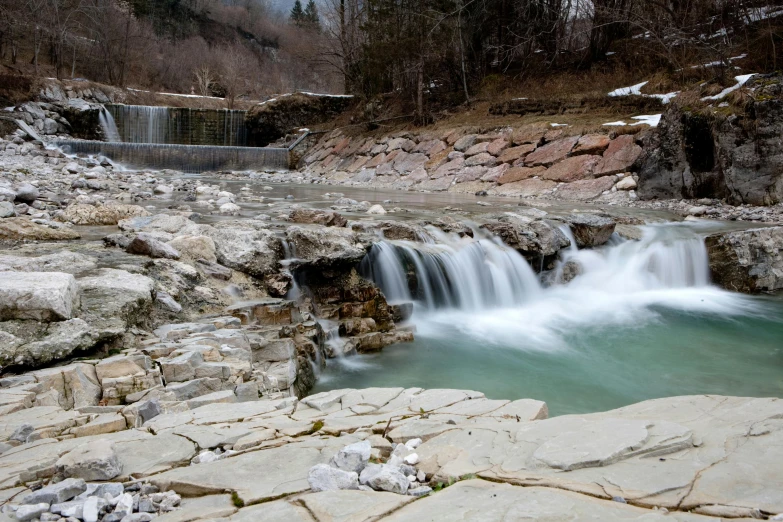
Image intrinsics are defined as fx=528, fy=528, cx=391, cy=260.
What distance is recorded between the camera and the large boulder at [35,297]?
3.29m

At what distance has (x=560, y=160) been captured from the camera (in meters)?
14.9

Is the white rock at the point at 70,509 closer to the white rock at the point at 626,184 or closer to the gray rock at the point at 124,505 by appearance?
the gray rock at the point at 124,505

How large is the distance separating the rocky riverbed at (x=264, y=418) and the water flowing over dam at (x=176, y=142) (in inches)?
546

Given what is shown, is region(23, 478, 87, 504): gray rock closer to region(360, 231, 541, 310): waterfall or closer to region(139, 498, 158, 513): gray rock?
region(139, 498, 158, 513): gray rock

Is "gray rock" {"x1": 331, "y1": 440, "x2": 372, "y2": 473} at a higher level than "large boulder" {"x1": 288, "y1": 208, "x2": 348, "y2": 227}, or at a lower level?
lower

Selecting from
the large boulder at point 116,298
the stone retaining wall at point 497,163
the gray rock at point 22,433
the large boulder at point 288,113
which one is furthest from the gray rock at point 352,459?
the large boulder at point 288,113

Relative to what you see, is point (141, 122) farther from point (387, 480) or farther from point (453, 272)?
point (387, 480)

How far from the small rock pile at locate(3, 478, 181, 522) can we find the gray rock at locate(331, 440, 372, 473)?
54 centimetres

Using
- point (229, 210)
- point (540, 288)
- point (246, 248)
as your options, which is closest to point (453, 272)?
point (540, 288)

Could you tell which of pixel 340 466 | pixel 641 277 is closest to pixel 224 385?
pixel 340 466

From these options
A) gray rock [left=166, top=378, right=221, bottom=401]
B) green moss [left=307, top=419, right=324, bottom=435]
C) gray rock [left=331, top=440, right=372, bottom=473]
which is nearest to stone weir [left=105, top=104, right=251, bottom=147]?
gray rock [left=166, top=378, right=221, bottom=401]

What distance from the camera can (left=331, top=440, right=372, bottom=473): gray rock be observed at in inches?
74.3

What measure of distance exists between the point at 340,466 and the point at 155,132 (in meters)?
26.5

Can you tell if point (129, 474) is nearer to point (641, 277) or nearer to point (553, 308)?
point (553, 308)
